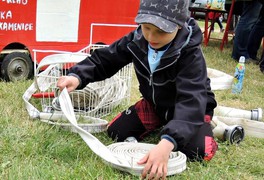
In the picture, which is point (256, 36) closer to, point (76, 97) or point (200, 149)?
point (76, 97)

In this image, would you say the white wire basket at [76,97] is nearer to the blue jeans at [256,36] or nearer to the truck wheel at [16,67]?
the truck wheel at [16,67]

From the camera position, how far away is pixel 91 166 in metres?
1.24

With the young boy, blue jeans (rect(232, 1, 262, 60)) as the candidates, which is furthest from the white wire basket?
blue jeans (rect(232, 1, 262, 60))

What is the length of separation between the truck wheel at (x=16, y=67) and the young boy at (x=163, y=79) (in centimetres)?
93

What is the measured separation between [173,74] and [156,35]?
18 cm

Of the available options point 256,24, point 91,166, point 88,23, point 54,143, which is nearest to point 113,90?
point 54,143

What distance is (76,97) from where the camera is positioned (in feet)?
5.82

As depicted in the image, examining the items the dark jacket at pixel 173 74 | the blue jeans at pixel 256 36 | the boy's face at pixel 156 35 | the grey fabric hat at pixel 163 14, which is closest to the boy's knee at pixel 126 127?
the dark jacket at pixel 173 74

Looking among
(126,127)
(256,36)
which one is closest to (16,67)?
(126,127)

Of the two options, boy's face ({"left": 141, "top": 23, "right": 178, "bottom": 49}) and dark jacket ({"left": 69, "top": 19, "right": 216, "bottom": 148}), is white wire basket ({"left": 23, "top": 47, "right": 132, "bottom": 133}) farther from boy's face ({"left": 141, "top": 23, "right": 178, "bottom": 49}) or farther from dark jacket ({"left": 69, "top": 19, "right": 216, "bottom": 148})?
boy's face ({"left": 141, "top": 23, "right": 178, "bottom": 49})

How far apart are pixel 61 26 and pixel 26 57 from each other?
0.29 metres

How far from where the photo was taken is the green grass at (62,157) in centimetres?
119

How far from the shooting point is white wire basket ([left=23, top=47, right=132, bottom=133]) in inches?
63.6

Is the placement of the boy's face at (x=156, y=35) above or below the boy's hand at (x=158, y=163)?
above
